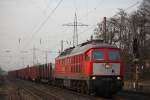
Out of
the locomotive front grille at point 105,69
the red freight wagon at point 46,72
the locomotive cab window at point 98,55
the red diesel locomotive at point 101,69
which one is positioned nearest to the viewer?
the red diesel locomotive at point 101,69

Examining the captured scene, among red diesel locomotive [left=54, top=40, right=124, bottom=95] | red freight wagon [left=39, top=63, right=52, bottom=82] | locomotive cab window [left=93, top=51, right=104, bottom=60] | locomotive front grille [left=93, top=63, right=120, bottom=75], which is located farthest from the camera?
red freight wagon [left=39, top=63, right=52, bottom=82]

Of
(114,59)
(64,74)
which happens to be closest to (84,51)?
(114,59)

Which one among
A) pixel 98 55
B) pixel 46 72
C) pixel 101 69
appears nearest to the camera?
pixel 101 69

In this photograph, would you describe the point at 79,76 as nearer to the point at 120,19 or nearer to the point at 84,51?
the point at 84,51

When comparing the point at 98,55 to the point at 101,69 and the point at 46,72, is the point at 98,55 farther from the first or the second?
the point at 46,72

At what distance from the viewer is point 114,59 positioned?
2686 cm

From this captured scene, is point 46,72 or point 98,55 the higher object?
point 98,55

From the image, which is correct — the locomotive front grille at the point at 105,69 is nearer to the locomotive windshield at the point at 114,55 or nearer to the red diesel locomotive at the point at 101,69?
the red diesel locomotive at the point at 101,69

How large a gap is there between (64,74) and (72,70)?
14.1 feet

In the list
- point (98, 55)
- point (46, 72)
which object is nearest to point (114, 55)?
point (98, 55)

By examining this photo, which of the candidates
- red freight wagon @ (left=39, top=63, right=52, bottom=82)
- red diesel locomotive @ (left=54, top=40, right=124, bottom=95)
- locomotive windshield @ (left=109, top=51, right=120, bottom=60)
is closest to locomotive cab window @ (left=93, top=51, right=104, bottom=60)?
red diesel locomotive @ (left=54, top=40, right=124, bottom=95)

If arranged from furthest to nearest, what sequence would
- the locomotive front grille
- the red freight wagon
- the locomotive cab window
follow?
the red freight wagon → the locomotive cab window → the locomotive front grille

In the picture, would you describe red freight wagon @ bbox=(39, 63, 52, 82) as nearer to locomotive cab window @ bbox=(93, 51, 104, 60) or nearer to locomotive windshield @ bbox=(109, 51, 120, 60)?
locomotive cab window @ bbox=(93, 51, 104, 60)

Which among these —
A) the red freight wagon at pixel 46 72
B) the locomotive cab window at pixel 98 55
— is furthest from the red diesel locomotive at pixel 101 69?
the red freight wagon at pixel 46 72
